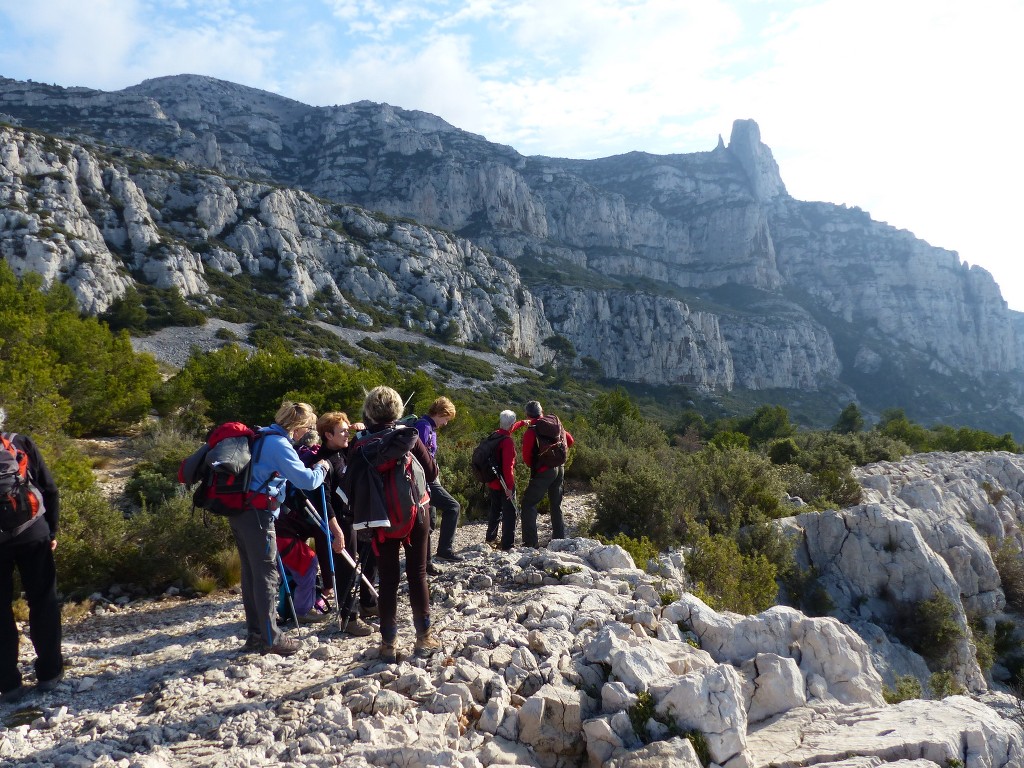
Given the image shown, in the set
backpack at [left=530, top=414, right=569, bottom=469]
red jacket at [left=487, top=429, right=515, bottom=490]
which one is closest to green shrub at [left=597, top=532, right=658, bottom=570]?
backpack at [left=530, top=414, right=569, bottom=469]

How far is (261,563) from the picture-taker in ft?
10.8

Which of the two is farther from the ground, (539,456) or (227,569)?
(539,456)

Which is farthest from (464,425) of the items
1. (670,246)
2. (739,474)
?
(670,246)

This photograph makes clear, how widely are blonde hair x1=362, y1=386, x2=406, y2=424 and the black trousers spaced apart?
1.91 metres

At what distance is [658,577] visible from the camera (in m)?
4.67

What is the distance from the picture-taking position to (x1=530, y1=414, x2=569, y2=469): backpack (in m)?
5.70

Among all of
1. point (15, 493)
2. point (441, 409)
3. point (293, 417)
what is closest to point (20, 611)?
point (15, 493)

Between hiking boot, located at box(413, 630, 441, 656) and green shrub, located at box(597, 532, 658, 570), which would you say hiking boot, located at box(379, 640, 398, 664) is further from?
green shrub, located at box(597, 532, 658, 570)

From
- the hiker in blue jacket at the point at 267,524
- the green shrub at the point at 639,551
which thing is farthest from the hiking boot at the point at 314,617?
the green shrub at the point at 639,551

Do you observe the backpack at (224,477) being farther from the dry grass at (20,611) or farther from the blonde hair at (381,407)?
the dry grass at (20,611)

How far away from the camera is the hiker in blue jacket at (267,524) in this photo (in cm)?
322

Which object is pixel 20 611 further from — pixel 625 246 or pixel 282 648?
pixel 625 246

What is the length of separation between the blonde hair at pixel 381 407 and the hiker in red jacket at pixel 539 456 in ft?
7.90

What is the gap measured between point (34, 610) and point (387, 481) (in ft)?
6.77
